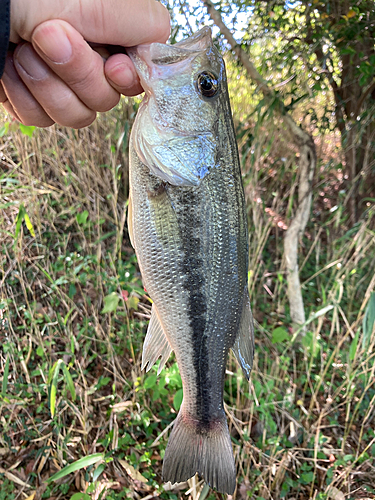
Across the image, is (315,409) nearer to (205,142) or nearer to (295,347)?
(295,347)

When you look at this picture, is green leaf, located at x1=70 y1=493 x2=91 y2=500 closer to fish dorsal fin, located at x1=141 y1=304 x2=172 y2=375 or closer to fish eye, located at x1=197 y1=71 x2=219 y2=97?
fish dorsal fin, located at x1=141 y1=304 x2=172 y2=375

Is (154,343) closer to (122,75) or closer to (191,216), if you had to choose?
(191,216)

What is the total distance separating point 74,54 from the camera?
1.11 m

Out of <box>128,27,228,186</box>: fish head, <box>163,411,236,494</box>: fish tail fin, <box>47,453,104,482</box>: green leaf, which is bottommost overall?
<box>47,453,104,482</box>: green leaf

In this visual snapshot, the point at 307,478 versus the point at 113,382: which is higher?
the point at 113,382

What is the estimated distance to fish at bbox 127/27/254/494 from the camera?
122cm

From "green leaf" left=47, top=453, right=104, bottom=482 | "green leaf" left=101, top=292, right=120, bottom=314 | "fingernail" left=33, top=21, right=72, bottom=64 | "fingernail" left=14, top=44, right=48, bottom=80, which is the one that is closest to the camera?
"fingernail" left=33, top=21, right=72, bottom=64

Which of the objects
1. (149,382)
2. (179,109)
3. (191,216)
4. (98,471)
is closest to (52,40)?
(179,109)

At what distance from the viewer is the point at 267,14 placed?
127 inches

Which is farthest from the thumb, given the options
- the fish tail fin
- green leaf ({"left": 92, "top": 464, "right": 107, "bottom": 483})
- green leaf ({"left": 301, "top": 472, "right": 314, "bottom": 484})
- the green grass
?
green leaf ({"left": 301, "top": 472, "right": 314, "bottom": 484})

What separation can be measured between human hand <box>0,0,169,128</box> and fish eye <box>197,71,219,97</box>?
225 mm

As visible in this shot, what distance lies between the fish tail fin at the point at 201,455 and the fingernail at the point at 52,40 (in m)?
1.50

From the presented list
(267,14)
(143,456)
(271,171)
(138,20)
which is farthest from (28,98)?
(271,171)

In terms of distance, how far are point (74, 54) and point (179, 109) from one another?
1.34 feet
